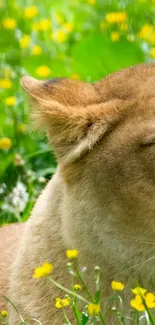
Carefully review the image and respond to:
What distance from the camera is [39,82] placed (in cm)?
284

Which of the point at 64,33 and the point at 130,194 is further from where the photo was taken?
the point at 64,33

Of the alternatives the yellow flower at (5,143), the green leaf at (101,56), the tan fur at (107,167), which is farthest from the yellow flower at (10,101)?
the tan fur at (107,167)

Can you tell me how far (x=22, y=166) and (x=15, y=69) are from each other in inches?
41.8

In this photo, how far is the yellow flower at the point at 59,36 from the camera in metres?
5.79

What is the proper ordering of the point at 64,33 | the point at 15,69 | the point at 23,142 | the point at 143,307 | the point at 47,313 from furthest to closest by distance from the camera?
1. the point at 64,33
2. the point at 15,69
3. the point at 23,142
4. the point at 47,313
5. the point at 143,307

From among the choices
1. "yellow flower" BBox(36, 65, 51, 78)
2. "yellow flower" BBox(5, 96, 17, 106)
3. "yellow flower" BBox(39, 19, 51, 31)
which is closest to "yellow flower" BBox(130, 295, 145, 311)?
"yellow flower" BBox(5, 96, 17, 106)

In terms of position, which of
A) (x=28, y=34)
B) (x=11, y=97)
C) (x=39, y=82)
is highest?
(x=28, y=34)

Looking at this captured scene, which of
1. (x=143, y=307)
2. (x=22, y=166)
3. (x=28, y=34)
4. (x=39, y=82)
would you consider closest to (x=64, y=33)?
(x=28, y=34)

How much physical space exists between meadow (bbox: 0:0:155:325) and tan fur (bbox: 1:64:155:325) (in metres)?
0.10

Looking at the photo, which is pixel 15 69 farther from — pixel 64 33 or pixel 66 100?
pixel 66 100

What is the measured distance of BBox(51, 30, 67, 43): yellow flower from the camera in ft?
19.0

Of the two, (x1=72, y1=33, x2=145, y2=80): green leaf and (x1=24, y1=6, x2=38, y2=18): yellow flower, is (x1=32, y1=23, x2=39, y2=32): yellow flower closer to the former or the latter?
(x1=24, y1=6, x2=38, y2=18): yellow flower

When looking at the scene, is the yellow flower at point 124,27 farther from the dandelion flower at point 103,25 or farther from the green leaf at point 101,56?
the green leaf at point 101,56

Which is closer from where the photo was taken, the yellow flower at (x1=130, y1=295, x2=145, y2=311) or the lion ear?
the yellow flower at (x1=130, y1=295, x2=145, y2=311)
